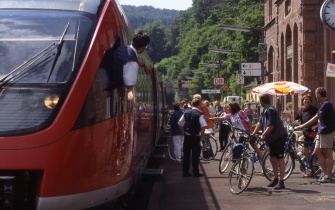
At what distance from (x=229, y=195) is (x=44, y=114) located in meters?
6.59

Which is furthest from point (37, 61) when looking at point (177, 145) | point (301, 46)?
point (301, 46)

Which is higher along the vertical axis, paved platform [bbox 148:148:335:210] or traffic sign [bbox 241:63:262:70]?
traffic sign [bbox 241:63:262:70]

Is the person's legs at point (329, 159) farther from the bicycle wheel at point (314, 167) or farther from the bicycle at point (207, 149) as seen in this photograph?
the bicycle at point (207, 149)

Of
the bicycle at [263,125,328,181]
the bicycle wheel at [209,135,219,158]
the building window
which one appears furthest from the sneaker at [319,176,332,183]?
the building window

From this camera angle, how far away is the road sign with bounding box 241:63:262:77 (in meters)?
33.5

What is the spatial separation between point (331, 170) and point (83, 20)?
806 centimetres

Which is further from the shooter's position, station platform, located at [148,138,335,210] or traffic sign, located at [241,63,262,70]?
traffic sign, located at [241,63,262,70]

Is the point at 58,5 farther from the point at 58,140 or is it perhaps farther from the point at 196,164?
the point at 196,164

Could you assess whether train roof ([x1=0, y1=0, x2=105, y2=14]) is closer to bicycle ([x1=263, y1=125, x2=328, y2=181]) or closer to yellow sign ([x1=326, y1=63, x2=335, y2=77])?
bicycle ([x1=263, y1=125, x2=328, y2=181])

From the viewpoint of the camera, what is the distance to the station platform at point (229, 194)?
12273 millimetres

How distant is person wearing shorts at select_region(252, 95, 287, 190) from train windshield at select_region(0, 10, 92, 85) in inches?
246

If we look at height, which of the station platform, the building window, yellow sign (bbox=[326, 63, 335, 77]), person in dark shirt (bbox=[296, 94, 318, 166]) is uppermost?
the building window

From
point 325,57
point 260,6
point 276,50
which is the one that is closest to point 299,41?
point 325,57

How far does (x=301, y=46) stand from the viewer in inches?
1527
